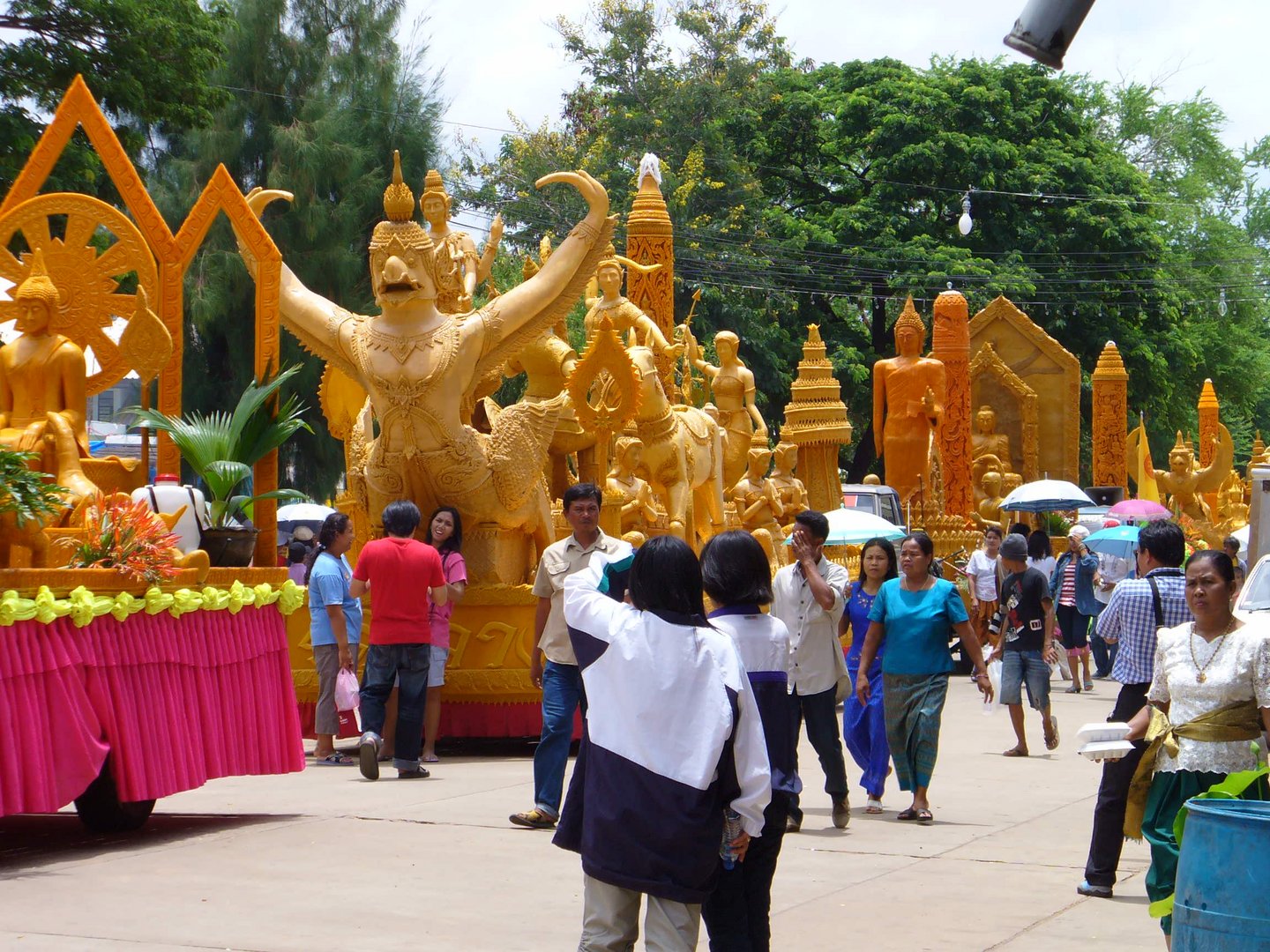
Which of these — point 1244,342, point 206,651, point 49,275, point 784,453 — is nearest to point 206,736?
point 206,651

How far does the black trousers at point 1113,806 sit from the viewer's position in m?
7.64

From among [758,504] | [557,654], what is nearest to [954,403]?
[758,504]

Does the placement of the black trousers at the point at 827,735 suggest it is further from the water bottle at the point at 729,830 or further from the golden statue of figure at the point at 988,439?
the golden statue of figure at the point at 988,439

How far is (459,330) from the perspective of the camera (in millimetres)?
12055

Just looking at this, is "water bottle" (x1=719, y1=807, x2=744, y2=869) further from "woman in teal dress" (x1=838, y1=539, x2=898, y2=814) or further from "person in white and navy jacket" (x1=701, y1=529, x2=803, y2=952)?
"woman in teal dress" (x1=838, y1=539, x2=898, y2=814)

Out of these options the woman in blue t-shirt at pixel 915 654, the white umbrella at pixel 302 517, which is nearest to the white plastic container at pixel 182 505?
the woman in blue t-shirt at pixel 915 654

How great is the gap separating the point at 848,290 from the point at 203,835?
31.4 meters

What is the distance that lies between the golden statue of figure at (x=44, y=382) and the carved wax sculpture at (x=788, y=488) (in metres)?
9.46

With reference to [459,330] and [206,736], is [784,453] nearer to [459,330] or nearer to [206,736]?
[459,330]

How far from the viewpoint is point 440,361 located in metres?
11.9

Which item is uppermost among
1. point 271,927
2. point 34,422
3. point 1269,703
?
point 34,422

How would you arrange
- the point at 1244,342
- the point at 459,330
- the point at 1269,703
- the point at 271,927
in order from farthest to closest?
the point at 1244,342
the point at 459,330
the point at 271,927
the point at 1269,703

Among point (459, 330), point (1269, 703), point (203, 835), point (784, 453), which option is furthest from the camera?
point (784, 453)

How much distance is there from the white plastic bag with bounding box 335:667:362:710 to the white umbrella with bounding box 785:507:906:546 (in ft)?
23.1
